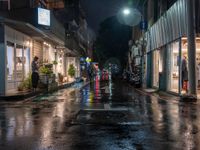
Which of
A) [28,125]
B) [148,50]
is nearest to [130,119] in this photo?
[28,125]

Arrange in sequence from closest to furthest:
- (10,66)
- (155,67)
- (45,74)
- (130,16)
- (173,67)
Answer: (10,66)
(173,67)
(45,74)
(155,67)
(130,16)

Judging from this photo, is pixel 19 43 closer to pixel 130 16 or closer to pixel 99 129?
pixel 99 129

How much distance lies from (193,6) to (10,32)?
9922 mm

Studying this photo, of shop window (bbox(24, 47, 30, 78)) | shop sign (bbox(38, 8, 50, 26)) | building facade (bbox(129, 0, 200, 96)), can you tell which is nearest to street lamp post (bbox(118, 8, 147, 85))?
building facade (bbox(129, 0, 200, 96))

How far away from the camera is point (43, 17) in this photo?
3209 centimetres

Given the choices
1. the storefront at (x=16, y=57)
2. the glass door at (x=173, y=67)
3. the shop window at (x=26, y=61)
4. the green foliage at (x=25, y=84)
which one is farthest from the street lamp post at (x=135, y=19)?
the green foliage at (x=25, y=84)

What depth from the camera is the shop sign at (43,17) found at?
3150cm

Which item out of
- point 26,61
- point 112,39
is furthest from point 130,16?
point 26,61

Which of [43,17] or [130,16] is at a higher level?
[130,16]

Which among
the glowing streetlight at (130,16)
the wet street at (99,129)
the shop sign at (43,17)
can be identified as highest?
the glowing streetlight at (130,16)

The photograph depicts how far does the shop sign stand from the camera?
103ft

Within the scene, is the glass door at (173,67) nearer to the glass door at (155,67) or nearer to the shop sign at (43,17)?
the glass door at (155,67)

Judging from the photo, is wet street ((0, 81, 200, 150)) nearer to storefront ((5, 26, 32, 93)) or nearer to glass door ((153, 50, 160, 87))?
storefront ((5, 26, 32, 93))

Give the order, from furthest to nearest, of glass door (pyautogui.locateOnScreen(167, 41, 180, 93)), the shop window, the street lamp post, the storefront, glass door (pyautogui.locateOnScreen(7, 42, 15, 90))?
the street lamp post < the shop window < glass door (pyautogui.locateOnScreen(167, 41, 180, 93)) < glass door (pyautogui.locateOnScreen(7, 42, 15, 90)) < the storefront
